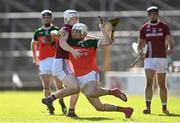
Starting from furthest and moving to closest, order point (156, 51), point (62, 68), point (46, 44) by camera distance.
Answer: point (46, 44), point (156, 51), point (62, 68)

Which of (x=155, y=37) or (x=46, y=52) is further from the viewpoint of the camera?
(x=46, y=52)

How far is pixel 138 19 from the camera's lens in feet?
97.6

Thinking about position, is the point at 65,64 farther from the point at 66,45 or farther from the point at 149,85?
the point at 149,85

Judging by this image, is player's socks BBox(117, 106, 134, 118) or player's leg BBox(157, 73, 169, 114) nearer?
player's socks BBox(117, 106, 134, 118)

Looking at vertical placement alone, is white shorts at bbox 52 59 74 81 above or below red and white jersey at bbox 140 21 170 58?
below

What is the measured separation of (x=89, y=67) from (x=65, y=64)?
52 cm

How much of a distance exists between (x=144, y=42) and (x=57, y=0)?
62.3ft

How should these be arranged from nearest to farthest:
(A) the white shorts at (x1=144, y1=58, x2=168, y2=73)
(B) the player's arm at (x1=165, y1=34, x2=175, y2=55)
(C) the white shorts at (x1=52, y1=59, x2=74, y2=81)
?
1. (C) the white shorts at (x1=52, y1=59, x2=74, y2=81)
2. (B) the player's arm at (x1=165, y1=34, x2=175, y2=55)
3. (A) the white shorts at (x1=144, y1=58, x2=168, y2=73)

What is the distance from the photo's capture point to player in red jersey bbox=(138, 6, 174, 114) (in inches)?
564

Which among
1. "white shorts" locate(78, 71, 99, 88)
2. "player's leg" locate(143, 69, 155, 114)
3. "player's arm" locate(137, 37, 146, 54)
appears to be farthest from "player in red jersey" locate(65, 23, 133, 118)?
"player's arm" locate(137, 37, 146, 54)

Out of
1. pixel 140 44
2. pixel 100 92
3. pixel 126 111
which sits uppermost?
pixel 140 44

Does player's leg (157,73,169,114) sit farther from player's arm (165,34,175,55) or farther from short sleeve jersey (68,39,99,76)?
short sleeve jersey (68,39,99,76)

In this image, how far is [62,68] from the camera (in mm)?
12641

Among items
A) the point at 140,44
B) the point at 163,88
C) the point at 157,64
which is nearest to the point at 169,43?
the point at 157,64
